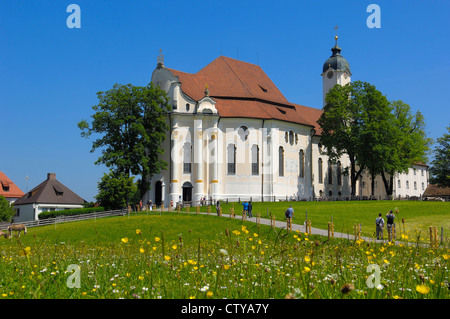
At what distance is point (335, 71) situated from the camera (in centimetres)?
8388

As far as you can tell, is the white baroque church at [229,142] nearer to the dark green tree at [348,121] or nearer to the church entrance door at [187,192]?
the church entrance door at [187,192]

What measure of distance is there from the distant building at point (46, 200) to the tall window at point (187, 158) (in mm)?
22598

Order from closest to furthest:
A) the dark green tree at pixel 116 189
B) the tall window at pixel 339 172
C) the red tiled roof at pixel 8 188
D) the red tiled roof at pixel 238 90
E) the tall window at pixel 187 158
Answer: the dark green tree at pixel 116 189 → the tall window at pixel 187 158 → the red tiled roof at pixel 238 90 → the tall window at pixel 339 172 → the red tiled roof at pixel 8 188

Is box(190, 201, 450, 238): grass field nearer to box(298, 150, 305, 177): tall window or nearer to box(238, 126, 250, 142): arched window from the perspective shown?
box(238, 126, 250, 142): arched window

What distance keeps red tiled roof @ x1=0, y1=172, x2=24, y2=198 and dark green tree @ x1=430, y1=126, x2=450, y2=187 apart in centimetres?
7532

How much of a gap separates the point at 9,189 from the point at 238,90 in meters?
48.5

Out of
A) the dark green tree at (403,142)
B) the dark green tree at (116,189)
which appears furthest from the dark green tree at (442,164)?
the dark green tree at (116,189)

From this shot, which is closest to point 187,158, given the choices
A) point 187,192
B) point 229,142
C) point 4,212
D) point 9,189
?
point 187,192

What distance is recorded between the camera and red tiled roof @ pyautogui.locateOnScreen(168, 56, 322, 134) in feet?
198

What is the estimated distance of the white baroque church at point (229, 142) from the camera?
187 feet

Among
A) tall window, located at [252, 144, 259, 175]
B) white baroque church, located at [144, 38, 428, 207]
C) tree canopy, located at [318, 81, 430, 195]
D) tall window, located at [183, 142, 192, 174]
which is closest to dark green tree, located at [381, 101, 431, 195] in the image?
tree canopy, located at [318, 81, 430, 195]

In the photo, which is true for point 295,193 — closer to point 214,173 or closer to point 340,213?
point 214,173

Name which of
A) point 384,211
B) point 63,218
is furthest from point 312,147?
point 63,218

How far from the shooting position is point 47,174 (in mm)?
72375
